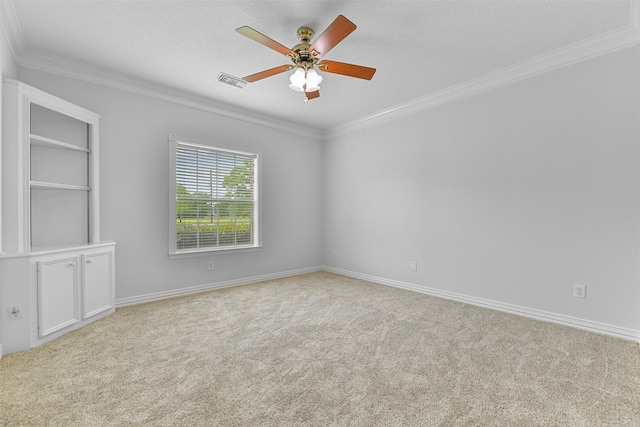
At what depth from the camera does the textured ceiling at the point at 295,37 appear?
221 cm

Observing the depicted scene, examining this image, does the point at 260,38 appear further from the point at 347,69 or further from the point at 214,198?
the point at 214,198

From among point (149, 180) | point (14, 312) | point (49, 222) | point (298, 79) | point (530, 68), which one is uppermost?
point (530, 68)

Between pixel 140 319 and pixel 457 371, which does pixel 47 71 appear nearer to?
pixel 140 319

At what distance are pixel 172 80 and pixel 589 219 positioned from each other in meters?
4.67

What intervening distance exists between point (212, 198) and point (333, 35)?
116 inches

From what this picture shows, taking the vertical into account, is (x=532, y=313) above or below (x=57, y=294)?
below

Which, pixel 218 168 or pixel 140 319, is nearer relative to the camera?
pixel 140 319

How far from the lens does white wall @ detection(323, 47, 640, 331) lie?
2578mm

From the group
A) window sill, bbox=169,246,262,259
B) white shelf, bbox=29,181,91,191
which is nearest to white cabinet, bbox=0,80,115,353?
white shelf, bbox=29,181,91,191

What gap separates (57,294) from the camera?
252 centimetres

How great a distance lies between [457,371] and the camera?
1.99 m

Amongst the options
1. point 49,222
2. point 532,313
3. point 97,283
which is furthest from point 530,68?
point 49,222

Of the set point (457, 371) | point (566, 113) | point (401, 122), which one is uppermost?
point (401, 122)

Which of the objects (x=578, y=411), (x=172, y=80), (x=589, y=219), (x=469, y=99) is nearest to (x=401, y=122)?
(x=469, y=99)
